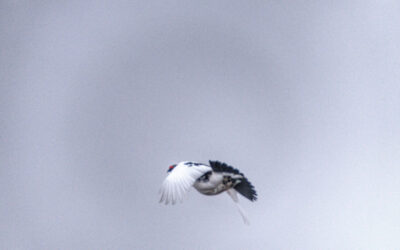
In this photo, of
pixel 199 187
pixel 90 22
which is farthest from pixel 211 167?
pixel 90 22

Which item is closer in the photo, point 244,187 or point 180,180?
point 180,180

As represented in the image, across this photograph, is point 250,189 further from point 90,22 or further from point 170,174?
point 90,22

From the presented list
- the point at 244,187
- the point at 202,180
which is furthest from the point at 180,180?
the point at 244,187

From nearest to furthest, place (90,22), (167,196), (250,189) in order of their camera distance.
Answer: (167,196)
(250,189)
(90,22)

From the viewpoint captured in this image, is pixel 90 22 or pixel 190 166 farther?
pixel 90 22

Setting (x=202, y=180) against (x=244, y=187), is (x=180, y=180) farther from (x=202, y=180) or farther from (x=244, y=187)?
(x=244, y=187)
